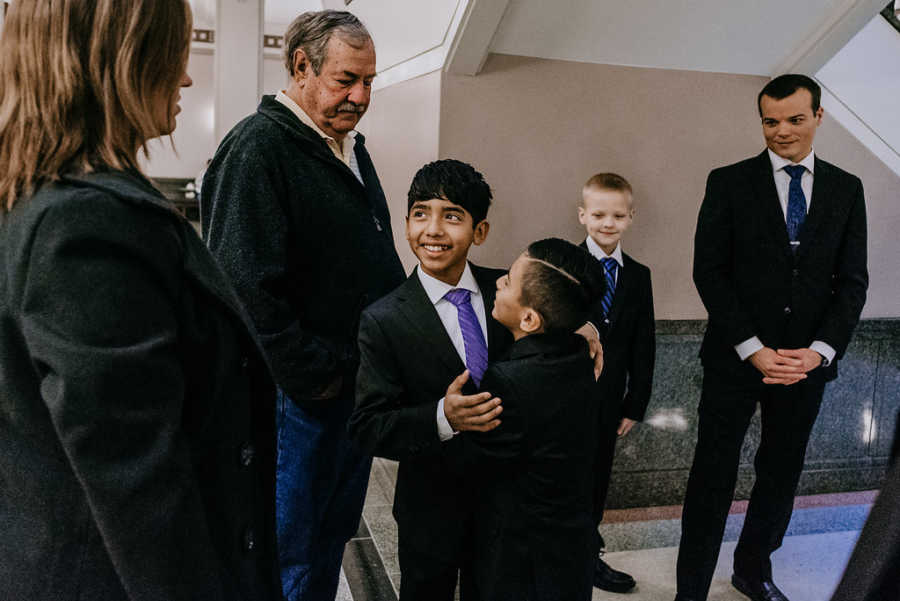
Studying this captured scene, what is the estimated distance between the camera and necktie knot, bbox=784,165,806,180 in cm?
234

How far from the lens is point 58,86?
0.91 metres

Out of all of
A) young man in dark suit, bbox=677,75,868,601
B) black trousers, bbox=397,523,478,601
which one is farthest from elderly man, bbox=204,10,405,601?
young man in dark suit, bbox=677,75,868,601

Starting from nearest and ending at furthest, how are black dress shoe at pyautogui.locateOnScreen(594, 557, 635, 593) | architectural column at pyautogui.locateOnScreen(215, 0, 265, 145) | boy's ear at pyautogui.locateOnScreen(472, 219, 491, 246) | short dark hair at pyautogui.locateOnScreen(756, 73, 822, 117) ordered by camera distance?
boy's ear at pyautogui.locateOnScreen(472, 219, 491, 246) → short dark hair at pyautogui.locateOnScreen(756, 73, 822, 117) → black dress shoe at pyautogui.locateOnScreen(594, 557, 635, 593) → architectural column at pyautogui.locateOnScreen(215, 0, 265, 145)

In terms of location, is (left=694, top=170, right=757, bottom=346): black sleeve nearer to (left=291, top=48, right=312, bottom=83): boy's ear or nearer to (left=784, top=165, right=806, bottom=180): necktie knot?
(left=784, top=165, right=806, bottom=180): necktie knot

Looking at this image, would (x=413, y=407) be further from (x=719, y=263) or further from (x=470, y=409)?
(x=719, y=263)

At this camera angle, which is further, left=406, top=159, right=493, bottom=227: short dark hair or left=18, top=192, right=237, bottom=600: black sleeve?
left=406, top=159, right=493, bottom=227: short dark hair

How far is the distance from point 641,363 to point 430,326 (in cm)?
106

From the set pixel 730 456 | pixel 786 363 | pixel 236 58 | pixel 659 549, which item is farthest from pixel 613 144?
pixel 236 58

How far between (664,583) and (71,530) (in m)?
2.22

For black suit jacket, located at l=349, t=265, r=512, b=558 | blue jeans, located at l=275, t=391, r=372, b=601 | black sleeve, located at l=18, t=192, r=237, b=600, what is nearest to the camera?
black sleeve, located at l=18, t=192, r=237, b=600

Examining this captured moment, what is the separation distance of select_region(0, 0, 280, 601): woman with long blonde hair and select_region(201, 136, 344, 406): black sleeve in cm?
69

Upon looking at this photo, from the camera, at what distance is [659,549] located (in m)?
2.84

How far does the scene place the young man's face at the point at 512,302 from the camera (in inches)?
62.3

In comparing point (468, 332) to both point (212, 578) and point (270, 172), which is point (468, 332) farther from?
point (212, 578)
